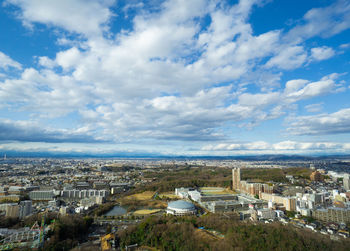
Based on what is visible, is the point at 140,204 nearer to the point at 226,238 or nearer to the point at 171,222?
the point at 171,222

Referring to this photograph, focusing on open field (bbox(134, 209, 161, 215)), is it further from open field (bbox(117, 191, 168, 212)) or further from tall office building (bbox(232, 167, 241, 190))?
tall office building (bbox(232, 167, 241, 190))

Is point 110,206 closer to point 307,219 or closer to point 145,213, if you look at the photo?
point 145,213

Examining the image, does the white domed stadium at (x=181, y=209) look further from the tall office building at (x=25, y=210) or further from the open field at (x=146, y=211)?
the tall office building at (x=25, y=210)

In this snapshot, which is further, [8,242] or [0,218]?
[0,218]

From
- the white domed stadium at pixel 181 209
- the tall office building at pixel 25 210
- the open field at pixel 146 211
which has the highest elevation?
the tall office building at pixel 25 210

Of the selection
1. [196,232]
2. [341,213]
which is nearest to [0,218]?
[196,232]

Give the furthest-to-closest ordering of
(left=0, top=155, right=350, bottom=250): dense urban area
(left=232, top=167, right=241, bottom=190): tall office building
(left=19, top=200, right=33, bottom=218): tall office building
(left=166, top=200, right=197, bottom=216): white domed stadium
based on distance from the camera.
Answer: (left=232, top=167, right=241, bottom=190): tall office building, (left=166, top=200, right=197, bottom=216): white domed stadium, (left=19, top=200, right=33, bottom=218): tall office building, (left=0, top=155, right=350, bottom=250): dense urban area

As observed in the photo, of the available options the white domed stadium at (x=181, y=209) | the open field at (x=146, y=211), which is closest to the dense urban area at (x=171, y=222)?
the open field at (x=146, y=211)

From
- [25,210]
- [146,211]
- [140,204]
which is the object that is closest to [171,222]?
[146,211]

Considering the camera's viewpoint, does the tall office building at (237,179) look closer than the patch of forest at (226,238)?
No

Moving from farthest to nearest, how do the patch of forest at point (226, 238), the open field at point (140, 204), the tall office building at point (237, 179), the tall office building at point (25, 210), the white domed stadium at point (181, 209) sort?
the tall office building at point (237, 179) → the open field at point (140, 204) → the white domed stadium at point (181, 209) → the tall office building at point (25, 210) → the patch of forest at point (226, 238)

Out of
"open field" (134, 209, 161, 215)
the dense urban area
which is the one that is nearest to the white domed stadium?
the dense urban area
